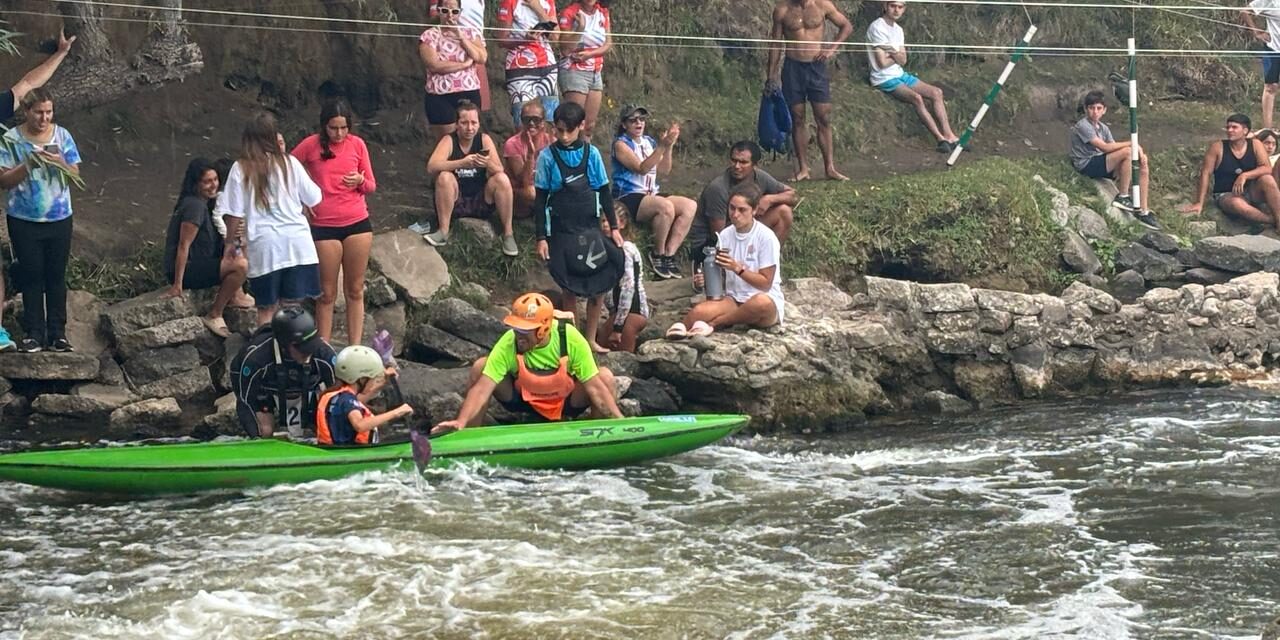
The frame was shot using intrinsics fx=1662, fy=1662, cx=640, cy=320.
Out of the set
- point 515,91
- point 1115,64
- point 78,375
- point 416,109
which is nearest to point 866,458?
point 515,91

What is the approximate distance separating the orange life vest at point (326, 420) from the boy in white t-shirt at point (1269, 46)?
415 inches

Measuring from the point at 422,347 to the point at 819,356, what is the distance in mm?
2684

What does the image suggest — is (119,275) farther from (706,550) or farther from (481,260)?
(706,550)

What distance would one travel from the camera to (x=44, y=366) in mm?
10438

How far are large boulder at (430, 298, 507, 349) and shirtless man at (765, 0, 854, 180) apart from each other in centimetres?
386

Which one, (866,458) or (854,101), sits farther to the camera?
(854,101)

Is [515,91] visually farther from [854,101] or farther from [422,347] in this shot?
[854,101]

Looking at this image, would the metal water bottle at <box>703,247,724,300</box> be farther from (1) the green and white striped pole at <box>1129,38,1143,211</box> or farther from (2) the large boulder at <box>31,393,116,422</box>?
(1) the green and white striped pole at <box>1129,38,1143,211</box>

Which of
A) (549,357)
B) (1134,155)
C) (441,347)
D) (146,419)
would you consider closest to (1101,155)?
(1134,155)

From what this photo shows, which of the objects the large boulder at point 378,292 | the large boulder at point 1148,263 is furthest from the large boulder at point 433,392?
the large boulder at point 1148,263

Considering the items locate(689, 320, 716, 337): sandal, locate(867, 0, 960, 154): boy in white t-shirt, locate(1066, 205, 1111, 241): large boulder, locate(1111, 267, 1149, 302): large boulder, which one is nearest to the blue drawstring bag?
locate(867, 0, 960, 154): boy in white t-shirt

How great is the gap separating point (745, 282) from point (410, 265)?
96.4 inches

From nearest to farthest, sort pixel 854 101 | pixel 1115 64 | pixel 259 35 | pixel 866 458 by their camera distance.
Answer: pixel 866 458
pixel 259 35
pixel 854 101
pixel 1115 64

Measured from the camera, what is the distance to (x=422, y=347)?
11.2 m
